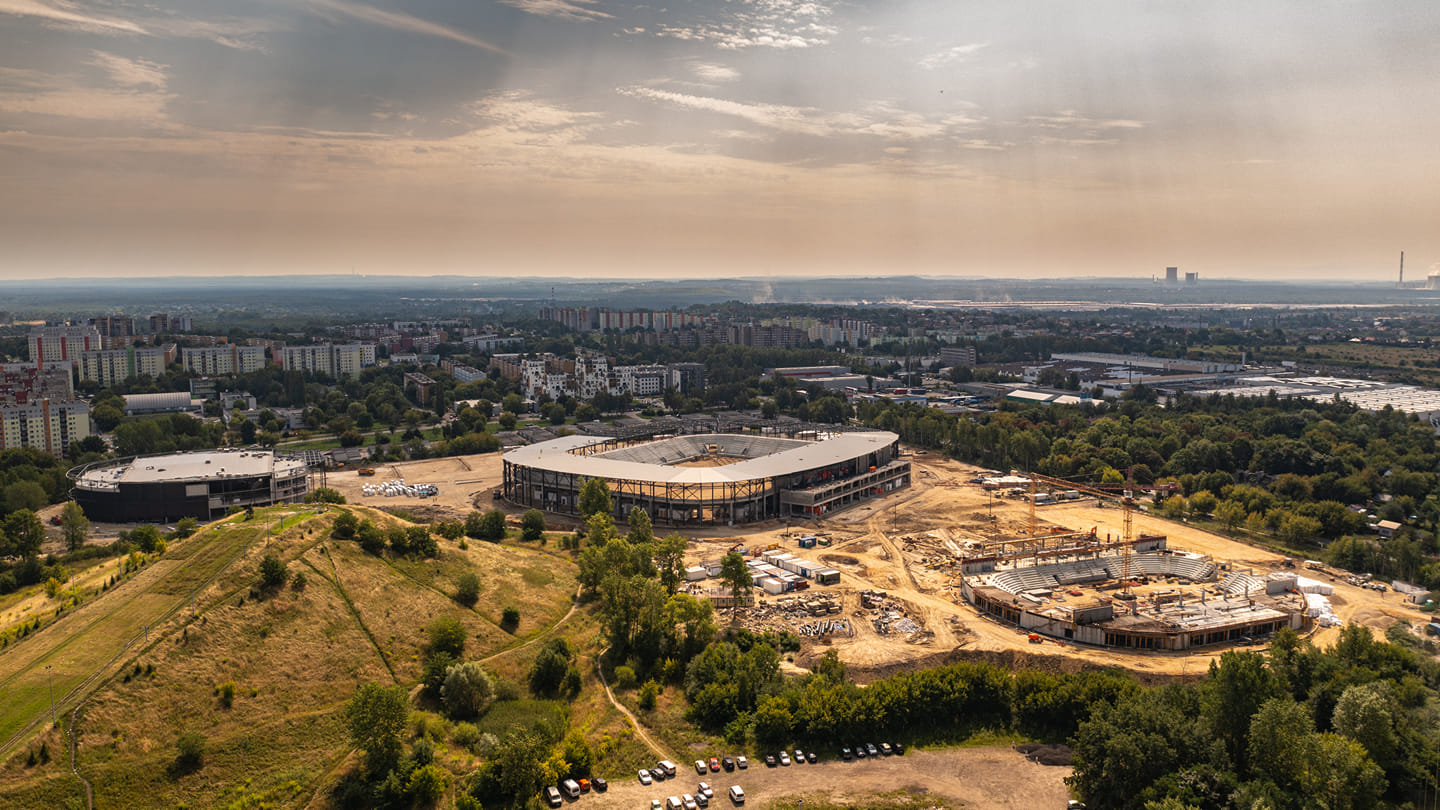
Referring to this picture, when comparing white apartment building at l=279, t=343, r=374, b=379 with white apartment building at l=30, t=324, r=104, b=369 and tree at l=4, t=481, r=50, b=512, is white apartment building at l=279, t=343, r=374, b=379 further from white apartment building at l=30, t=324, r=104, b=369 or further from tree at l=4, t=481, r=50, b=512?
tree at l=4, t=481, r=50, b=512

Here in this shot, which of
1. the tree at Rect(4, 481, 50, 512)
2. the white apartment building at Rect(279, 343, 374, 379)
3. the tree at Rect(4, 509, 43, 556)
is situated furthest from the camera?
the white apartment building at Rect(279, 343, 374, 379)

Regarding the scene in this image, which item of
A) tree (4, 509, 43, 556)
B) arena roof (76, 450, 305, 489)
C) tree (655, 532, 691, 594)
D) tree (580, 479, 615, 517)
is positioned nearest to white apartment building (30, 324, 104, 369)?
arena roof (76, 450, 305, 489)

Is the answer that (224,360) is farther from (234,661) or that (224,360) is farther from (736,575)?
(234,661)

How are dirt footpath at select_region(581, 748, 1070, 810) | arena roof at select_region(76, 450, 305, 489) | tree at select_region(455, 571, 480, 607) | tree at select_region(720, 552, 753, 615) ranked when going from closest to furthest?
dirt footpath at select_region(581, 748, 1070, 810) < tree at select_region(455, 571, 480, 607) < tree at select_region(720, 552, 753, 615) < arena roof at select_region(76, 450, 305, 489)

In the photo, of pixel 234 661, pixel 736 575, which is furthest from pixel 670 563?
pixel 234 661

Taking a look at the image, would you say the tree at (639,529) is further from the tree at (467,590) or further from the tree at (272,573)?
the tree at (272,573)

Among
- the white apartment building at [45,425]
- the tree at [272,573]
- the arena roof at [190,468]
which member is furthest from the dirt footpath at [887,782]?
the white apartment building at [45,425]
